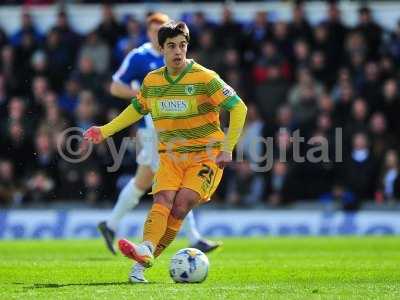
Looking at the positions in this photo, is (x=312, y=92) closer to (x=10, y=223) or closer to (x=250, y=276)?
(x=10, y=223)

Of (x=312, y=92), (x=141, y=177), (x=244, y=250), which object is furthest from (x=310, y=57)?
(x=141, y=177)

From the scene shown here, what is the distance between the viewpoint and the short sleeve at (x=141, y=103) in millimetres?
9812

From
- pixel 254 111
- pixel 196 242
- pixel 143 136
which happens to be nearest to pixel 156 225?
pixel 196 242

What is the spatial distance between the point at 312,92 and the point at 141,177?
6.99 metres

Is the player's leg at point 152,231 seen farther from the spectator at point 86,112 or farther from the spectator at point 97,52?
the spectator at point 97,52

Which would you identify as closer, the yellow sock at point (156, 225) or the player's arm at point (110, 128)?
the yellow sock at point (156, 225)

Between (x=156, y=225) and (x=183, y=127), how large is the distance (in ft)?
3.38

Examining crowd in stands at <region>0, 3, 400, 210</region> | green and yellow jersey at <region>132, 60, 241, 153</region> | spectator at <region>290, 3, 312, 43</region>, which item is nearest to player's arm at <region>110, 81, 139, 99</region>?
green and yellow jersey at <region>132, 60, 241, 153</region>

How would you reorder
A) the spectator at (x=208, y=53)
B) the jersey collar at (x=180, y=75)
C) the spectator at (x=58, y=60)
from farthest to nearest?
the spectator at (x=58, y=60) → the spectator at (x=208, y=53) → the jersey collar at (x=180, y=75)

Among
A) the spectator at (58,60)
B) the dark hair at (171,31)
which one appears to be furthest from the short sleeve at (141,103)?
the spectator at (58,60)

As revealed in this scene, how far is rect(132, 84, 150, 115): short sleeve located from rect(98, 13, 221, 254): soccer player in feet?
9.75

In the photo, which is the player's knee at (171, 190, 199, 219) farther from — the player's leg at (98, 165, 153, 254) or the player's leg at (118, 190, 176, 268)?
the player's leg at (98, 165, 153, 254)

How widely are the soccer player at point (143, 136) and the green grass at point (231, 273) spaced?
0.35 meters

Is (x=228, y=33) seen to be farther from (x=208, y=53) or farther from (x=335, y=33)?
(x=335, y=33)
